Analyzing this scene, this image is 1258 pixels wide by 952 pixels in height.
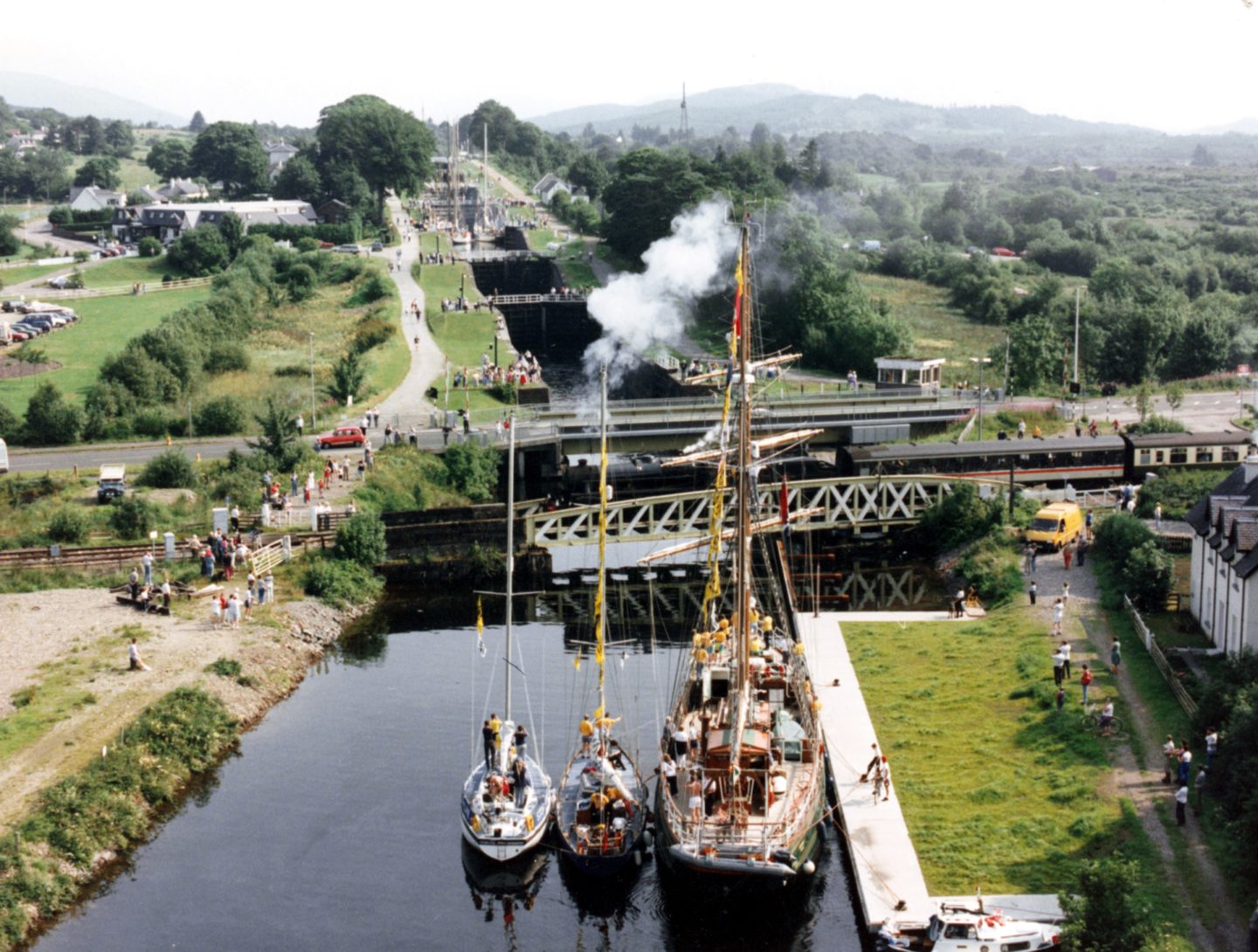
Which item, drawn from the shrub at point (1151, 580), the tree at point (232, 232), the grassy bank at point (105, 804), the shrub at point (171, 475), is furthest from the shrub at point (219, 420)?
the tree at point (232, 232)

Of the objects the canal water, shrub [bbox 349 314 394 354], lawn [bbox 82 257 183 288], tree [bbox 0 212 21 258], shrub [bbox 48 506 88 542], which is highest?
tree [bbox 0 212 21 258]

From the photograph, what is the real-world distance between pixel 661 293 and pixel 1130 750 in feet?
236

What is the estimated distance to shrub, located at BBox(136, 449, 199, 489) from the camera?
62938 mm

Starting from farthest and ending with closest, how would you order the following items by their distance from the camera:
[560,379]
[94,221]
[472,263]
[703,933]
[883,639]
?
1. [94,221]
2. [472,263]
3. [560,379]
4. [883,639]
5. [703,933]

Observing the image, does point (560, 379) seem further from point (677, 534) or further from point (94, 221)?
point (94, 221)

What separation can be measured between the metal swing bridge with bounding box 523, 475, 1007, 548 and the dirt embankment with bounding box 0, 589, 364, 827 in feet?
36.2

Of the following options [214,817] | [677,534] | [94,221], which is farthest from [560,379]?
[94,221]

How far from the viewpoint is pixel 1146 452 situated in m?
67.8

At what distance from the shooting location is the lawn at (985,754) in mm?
33188

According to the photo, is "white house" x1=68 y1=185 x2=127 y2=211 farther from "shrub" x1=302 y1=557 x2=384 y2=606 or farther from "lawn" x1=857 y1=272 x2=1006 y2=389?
"shrub" x1=302 y1=557 x2=384 y2=606

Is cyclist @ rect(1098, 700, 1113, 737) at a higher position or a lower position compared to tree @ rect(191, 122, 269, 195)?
lower

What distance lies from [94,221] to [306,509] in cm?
11212

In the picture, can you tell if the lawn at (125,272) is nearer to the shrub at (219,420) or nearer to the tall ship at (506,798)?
the shrub at (219,420)

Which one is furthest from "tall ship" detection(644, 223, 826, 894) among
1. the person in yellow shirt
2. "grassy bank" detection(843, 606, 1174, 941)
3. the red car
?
the red car
